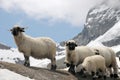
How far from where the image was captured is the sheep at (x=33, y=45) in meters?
29.5

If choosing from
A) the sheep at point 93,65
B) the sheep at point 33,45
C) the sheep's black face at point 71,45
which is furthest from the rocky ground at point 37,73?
the sheep's black face at point 71,45

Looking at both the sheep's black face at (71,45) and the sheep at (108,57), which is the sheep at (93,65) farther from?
the sheep at (108,57)

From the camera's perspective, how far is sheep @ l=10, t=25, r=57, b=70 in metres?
29.5

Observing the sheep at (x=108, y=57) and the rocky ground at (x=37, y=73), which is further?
the sheep at (x=108, y=57)

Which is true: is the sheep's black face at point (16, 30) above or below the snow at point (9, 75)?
above

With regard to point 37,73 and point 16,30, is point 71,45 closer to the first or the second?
point 16,30

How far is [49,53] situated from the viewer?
31203 mm

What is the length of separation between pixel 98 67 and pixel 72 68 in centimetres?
218

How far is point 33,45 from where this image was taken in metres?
30.2

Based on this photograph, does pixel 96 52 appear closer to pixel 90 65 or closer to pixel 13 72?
pixel 90 65

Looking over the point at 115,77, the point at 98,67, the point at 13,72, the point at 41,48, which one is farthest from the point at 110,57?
the point at 13,72

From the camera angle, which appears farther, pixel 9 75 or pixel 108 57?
pixel 108 57

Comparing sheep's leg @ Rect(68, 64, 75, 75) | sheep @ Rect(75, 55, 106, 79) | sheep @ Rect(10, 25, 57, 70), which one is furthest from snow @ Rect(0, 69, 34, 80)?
sheep's leg @ Rect(68, 64, 75, 75)

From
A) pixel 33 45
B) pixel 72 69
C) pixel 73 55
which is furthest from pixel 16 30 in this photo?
pixel 72 69
